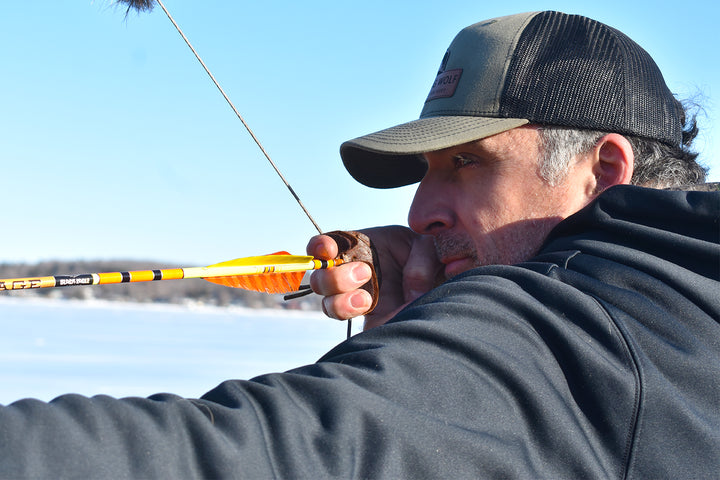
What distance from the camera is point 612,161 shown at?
1.69m

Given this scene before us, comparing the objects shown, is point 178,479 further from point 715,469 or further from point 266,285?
point 266,285

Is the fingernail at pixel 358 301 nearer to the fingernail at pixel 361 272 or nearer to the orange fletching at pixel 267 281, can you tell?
the fingernail at pixel 361 272

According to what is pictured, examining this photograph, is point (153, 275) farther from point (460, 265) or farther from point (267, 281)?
point (460, 265)

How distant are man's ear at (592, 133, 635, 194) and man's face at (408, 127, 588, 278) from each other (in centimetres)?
4

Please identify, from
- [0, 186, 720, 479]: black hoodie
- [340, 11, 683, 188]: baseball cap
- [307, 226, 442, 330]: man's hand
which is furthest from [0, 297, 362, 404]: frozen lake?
[0, 186, 720, 479]: black hoodie

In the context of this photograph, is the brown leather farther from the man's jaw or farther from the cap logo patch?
the cap logo patch

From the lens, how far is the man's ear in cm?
167

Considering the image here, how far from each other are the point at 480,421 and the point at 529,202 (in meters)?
0.84

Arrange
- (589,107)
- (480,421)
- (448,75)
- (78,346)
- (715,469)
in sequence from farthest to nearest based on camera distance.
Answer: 1. (78,346)
2. (448,75)
3. (589,107)
4. (715,469)
5. (480,421)

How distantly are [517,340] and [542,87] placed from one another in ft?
2.61

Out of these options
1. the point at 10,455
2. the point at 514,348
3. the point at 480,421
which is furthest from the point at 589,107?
the point at 10,455

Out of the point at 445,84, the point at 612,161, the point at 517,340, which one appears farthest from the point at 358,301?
the point at 517,340

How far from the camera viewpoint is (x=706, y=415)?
3.64 ft

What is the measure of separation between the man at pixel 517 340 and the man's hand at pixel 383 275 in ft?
0.77
